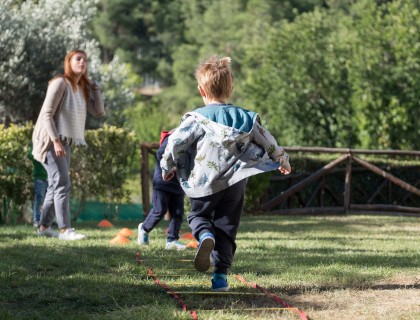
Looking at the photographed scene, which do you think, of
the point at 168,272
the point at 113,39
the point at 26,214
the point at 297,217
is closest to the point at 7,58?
the point at 26,214

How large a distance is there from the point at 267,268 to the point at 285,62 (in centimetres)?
1800

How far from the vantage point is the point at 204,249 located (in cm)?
525

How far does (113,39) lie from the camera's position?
167 ft

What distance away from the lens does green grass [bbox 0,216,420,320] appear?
475 cm

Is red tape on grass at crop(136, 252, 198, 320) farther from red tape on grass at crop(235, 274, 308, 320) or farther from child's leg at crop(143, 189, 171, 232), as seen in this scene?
child's leg at crop(143, 189, 171, 232)

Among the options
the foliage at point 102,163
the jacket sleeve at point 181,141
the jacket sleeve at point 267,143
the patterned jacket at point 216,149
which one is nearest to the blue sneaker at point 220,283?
the patterned jacket at point 216,149

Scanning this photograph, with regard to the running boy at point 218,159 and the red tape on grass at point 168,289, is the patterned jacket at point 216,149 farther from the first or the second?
the red tape on grass at point 168,289

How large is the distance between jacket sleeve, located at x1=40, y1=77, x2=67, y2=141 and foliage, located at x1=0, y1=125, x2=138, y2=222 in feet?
11.5

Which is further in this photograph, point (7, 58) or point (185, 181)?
point (7, 58)

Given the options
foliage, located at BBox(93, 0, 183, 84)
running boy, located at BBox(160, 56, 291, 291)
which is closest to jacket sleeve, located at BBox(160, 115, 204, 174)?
running boy, located at BBox(160, 56, 291, 291)

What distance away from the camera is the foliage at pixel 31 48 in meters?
16.4

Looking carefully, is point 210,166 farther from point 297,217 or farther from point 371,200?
point 371,200

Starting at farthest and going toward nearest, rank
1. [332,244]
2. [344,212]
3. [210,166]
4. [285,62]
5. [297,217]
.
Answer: [285,62] < [344,212] < [297,217] < [332,244] < [210,166]

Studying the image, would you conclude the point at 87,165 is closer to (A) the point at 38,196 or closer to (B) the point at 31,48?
(A) the point at 38,196
